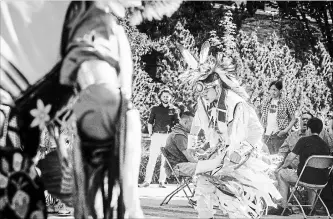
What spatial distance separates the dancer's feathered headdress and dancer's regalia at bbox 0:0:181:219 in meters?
0.45

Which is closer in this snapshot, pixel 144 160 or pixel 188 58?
pixel 144 160

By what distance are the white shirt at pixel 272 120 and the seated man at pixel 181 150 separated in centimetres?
60

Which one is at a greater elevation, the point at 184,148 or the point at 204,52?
the point at 204,52

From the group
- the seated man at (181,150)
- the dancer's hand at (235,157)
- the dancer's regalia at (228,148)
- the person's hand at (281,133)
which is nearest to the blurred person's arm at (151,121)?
the seated man at (181,150)

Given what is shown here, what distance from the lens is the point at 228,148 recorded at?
370cm

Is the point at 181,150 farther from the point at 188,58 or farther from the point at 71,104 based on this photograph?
the point at 71,104

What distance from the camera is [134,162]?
351 cm

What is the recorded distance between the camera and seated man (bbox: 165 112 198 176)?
363cm

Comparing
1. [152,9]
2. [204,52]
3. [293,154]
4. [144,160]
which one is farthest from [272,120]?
[152,9]

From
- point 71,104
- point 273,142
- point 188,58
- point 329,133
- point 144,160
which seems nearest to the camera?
point 71,104

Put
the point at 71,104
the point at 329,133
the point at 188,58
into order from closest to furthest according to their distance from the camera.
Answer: the point at 71,104 < the point at 188,58 < the point at 329,133

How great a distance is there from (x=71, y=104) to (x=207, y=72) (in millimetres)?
1022

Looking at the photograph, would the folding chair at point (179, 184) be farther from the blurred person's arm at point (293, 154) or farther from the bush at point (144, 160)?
the blurred person's arm at point (293, 154)

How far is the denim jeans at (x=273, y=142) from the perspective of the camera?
3783mm
